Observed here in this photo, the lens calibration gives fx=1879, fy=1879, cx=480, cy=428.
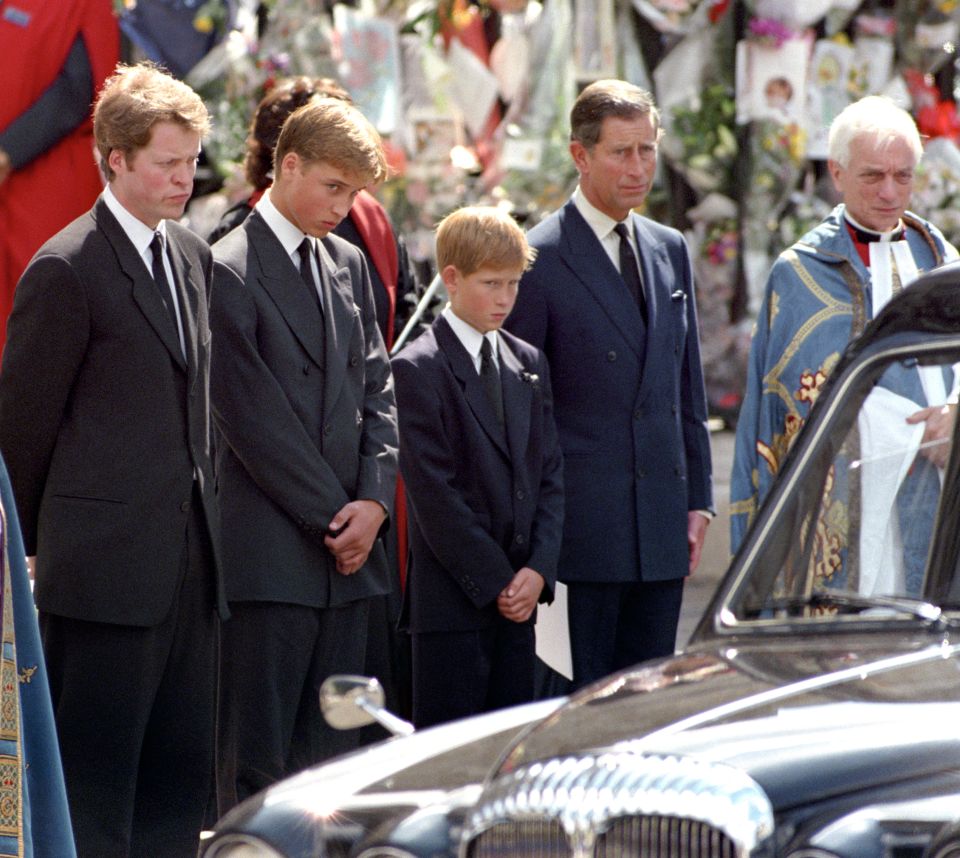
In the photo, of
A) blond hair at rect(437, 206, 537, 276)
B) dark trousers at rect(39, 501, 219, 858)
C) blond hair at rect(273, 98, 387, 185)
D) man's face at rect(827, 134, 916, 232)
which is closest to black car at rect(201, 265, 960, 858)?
dark trousers at rect(39, 501, 219, 858)

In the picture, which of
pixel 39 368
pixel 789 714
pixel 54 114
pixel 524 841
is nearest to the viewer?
pixel 524 841

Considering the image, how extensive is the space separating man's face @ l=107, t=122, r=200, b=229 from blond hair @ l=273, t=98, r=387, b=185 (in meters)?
0.48

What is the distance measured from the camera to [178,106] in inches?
172

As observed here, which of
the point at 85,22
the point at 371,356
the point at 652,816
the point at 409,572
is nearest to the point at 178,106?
the point at 371,356

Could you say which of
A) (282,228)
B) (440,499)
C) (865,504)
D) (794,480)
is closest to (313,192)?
(282,228)

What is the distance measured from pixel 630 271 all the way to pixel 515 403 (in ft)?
2.43

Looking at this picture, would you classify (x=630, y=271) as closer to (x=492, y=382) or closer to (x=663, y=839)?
(x=492, y=382)

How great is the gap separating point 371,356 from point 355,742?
106 centimetres

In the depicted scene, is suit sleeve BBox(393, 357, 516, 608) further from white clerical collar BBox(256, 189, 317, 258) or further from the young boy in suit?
white clerical collar BBox(256, 189, 317, 258)

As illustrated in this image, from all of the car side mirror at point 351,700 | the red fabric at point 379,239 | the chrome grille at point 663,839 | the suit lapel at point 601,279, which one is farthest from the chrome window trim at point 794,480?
A: the red fabric at point 379,239

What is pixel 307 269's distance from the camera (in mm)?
4879

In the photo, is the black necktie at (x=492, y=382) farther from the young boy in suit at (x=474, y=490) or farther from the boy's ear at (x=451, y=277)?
the boy's ear at (x=451, y=277)

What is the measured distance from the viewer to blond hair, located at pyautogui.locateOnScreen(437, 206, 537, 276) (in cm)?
494

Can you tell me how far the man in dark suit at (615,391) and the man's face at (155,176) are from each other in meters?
1.34
